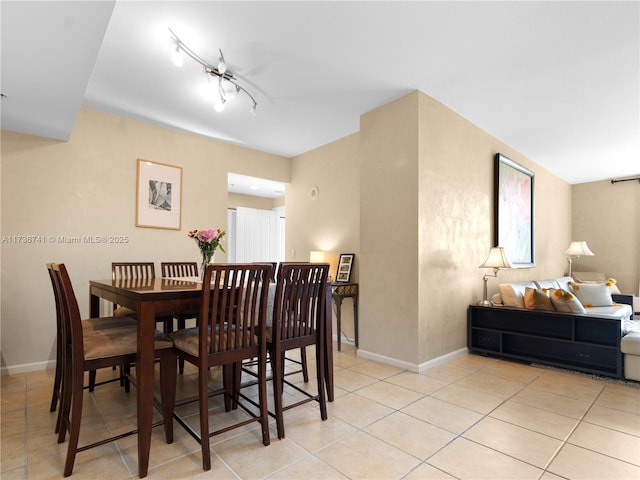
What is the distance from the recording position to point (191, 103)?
358cm

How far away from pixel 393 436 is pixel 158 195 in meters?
3.56

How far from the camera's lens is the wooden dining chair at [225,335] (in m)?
1.79

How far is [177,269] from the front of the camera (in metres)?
3.64

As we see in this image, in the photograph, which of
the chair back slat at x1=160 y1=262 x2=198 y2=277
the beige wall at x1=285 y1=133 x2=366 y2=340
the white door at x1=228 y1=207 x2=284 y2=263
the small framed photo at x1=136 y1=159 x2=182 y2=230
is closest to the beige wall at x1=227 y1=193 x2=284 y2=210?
the white door at x1=228 y1=207 x2=284 y2=263

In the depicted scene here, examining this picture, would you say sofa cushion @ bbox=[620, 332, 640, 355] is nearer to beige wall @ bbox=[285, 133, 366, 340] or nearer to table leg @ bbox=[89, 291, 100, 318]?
beige wall @ bbox=[285, 133, 366, 340]

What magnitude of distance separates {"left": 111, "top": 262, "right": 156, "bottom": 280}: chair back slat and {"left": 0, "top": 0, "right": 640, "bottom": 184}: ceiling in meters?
1.38

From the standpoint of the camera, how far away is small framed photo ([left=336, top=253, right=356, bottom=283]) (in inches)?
174

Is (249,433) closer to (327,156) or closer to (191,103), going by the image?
(191,103)

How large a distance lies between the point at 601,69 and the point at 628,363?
101 inches

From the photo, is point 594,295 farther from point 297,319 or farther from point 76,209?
point 76,209

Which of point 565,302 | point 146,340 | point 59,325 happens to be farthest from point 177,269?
point 565,302

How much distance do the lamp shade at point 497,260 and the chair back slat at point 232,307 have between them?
2950mm

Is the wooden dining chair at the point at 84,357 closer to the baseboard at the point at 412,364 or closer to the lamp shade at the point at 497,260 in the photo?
the baseboard at the point at 412,364

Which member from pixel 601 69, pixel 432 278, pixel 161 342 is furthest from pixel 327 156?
pixel 161 342
